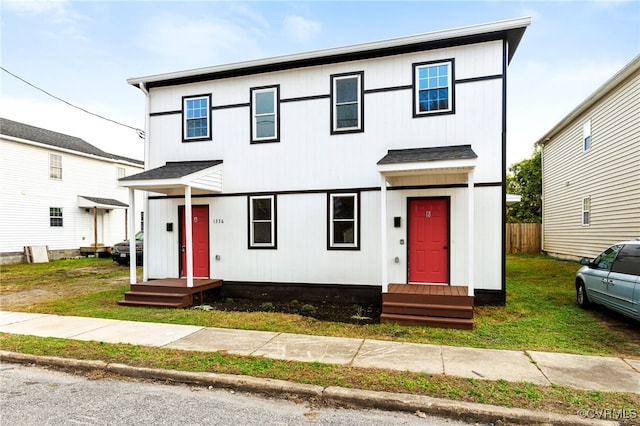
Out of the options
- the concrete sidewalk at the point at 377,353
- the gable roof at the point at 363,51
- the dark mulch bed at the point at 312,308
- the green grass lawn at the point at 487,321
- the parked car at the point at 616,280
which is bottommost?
the dark mulch bed at the point at 312,308

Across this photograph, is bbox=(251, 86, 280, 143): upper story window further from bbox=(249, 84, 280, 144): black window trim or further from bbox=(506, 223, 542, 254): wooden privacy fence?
bbox=(506, 223, 542, 254): wooden privacy fence

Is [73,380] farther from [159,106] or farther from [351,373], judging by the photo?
[159,106]

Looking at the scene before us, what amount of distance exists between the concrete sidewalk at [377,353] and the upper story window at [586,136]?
1231cm

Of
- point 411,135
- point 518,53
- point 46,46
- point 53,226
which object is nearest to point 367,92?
point 411,135

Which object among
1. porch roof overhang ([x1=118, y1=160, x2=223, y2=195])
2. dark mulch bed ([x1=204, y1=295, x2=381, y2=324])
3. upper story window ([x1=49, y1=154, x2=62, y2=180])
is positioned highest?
upper story window ([x1=49, y1=154, x2=62, y2=180])

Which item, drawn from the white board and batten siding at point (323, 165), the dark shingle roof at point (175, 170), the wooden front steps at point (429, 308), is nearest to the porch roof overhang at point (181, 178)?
the dark shingle roof at point (175, 170)

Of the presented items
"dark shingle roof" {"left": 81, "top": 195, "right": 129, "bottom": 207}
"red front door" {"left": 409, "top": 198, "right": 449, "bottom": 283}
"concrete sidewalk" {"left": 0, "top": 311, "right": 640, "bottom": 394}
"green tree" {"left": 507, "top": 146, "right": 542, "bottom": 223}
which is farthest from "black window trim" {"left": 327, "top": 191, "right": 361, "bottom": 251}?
"green tree" {"left": 507, "top": 146, "right": 542, "bottom": 223}

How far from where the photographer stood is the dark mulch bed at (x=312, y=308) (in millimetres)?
7469

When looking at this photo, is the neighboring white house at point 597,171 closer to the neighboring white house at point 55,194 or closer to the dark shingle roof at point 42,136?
the neighboring white house at point 55,194

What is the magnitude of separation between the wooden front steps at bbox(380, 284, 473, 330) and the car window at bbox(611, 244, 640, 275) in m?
2.61

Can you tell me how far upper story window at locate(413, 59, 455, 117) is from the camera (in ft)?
27.2

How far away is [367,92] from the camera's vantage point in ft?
29.1

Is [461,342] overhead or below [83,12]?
below

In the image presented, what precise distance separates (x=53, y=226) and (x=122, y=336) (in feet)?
55.3
